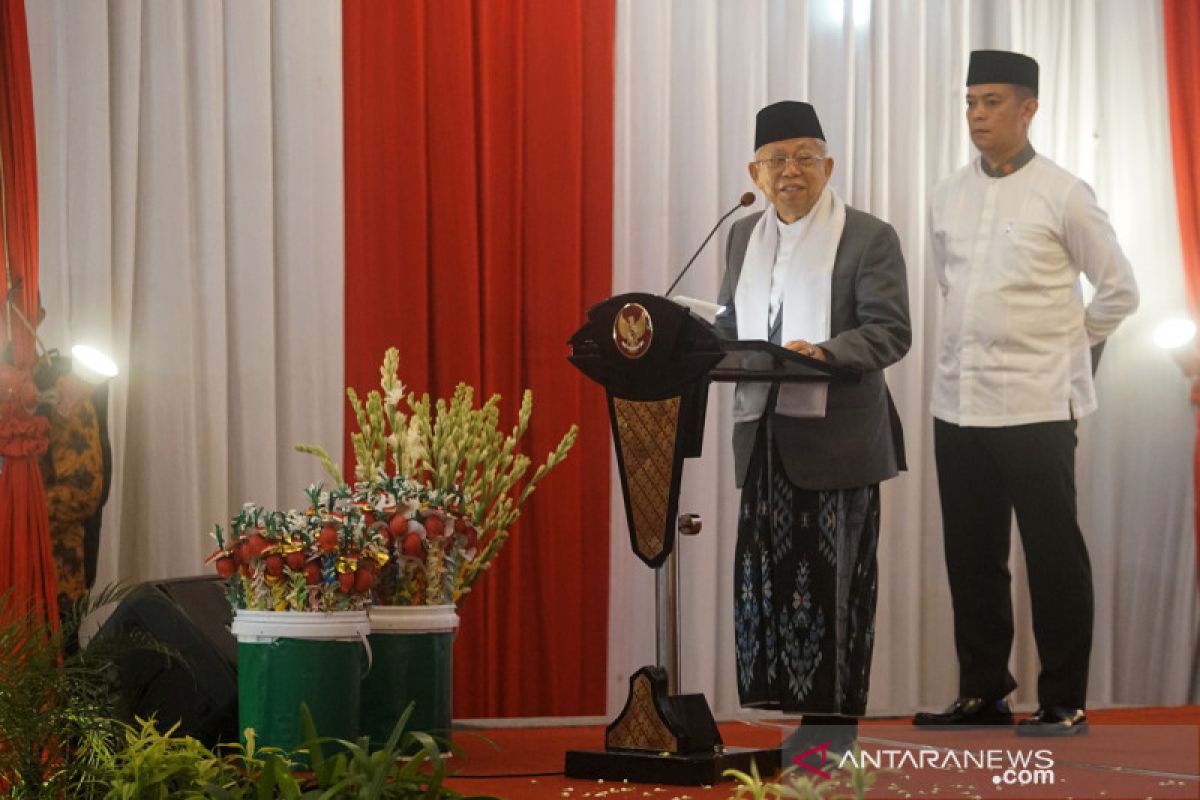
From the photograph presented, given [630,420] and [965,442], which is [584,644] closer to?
[965,442]

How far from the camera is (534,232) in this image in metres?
4.45

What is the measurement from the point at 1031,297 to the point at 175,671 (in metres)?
2.27

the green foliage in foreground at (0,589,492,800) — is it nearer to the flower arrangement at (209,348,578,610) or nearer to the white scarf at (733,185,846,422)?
the flower arrangement at (209,348,578,610)

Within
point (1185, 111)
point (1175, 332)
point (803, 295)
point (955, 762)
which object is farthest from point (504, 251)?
point (955, 762)

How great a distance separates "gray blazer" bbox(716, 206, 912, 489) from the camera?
3207 millimetres

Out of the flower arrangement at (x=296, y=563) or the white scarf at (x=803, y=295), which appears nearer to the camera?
the flower arrangement at (x=296, y=563)

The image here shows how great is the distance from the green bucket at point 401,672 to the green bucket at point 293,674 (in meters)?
0.23

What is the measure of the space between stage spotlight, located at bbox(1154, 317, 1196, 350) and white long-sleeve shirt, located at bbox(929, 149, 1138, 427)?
1.24 m

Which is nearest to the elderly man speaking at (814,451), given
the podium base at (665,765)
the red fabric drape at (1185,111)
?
the podium base at (665,765)

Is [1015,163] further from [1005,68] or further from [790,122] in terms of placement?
[790,122]

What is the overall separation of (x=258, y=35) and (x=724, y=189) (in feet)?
4.81

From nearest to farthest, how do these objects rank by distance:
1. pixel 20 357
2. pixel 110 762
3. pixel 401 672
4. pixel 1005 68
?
pixel 110 762
pixel 401 672
pixel 20 357
pixel 1005 68

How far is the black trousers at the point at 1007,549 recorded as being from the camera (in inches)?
153

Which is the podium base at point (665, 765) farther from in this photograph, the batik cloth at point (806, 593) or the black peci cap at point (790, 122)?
the black peci cap at point (790, 122)
